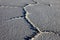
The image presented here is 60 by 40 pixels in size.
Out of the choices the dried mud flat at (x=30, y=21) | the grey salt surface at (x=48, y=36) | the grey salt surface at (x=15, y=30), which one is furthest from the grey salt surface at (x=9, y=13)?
the grey salt surface at (x=48, y=36)

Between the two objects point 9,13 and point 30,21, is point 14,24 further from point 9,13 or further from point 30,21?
point 9,13

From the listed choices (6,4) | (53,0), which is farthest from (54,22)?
(53,0)

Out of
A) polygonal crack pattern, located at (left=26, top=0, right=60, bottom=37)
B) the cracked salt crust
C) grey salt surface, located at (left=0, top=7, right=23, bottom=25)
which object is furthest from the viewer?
grey salt surface, located at (left=0, top=7, right=23, bottom=25)

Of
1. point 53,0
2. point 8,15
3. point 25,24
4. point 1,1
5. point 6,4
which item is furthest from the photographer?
point 53,0

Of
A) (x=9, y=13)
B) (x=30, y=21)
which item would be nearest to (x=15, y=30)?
(x=30, y=21)

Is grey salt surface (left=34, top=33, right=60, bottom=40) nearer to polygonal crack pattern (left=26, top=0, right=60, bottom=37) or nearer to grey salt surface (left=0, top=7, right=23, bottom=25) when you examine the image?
polygonal crack pattern (left=26, top=0, right=60, bottom=37)

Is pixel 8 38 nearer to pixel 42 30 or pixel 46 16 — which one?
pixel 42 30

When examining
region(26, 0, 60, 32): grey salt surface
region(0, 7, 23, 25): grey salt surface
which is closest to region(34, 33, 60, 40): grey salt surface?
region(26, 0, 60, 32): grey salt surface
